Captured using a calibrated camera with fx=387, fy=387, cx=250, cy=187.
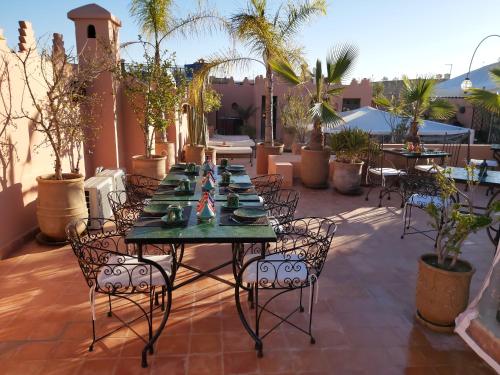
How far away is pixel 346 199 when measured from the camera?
25.3ft

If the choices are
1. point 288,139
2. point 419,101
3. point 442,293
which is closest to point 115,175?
point 442,293

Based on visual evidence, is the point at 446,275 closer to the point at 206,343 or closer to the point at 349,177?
the point at 206,343

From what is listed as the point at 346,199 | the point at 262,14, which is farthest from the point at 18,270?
the point at 262,14

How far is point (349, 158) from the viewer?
26.7 ft

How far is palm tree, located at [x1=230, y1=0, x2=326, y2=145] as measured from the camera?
29.1 ft

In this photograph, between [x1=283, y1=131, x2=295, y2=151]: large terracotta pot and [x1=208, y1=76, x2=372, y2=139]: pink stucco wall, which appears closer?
[x1=283, y1=131, x2=295, y2=151]: large terracotta pot

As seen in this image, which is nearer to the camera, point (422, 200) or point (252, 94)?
point (422, 200)

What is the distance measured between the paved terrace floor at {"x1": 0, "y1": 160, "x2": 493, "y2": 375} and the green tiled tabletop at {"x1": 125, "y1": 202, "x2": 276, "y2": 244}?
86 cm

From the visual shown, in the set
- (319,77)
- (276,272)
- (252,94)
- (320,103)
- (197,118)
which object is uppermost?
(252,94)

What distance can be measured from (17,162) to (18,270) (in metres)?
1.46

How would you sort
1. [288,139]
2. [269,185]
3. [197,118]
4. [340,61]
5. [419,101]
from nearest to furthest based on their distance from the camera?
[269,185], [340,61], [419,101], [197,118], [288,139]

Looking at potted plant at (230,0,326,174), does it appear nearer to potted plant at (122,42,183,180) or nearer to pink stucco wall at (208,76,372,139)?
potted plant at (122,42,183,180)

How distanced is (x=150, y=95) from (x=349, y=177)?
13.8ft

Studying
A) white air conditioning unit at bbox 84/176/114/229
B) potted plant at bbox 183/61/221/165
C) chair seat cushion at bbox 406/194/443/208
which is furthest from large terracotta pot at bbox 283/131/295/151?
white air conditioning unit at bbox 84/176/114/229
